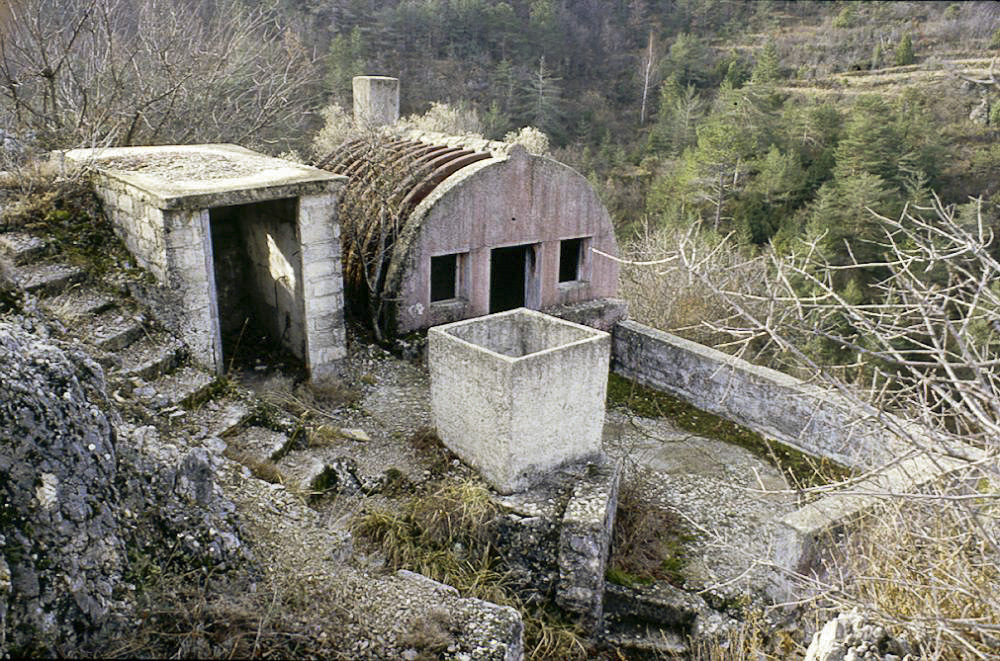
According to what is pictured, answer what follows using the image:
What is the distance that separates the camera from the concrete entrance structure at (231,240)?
6.03 m

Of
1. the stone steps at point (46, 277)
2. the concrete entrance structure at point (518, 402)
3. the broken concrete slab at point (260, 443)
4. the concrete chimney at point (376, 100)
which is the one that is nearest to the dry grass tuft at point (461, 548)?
the concrete entrance structure at point (518, 402)

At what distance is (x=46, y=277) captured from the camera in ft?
20.0

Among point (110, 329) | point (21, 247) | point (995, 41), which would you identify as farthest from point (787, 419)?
point (995, 41)

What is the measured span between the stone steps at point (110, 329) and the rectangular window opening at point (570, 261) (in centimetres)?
521

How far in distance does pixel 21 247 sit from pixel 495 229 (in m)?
4.51

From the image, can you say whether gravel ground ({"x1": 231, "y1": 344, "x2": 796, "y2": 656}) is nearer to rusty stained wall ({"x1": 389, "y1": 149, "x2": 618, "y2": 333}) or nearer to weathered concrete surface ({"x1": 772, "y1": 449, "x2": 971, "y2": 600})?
weathered concrete surface ({"x1": 772, "y1": 449, "x2": 971, "y2": 600})

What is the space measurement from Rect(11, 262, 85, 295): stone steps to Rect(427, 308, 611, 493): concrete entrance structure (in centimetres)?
297

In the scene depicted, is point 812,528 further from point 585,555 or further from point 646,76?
point 646,76

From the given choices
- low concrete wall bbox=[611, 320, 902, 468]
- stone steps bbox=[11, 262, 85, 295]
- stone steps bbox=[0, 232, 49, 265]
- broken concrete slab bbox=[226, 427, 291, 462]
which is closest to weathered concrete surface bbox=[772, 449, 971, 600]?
low concrete wall bbox=[611, 320, 902, 468]

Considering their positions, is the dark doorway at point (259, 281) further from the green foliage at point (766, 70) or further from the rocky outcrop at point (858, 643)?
the green foliage at point (766, 70)

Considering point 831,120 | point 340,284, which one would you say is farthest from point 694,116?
point 340,284

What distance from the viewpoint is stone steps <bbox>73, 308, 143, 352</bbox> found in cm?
578

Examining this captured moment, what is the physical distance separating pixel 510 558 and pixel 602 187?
28.4 m

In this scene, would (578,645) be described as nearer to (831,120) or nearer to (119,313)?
(119,313)
